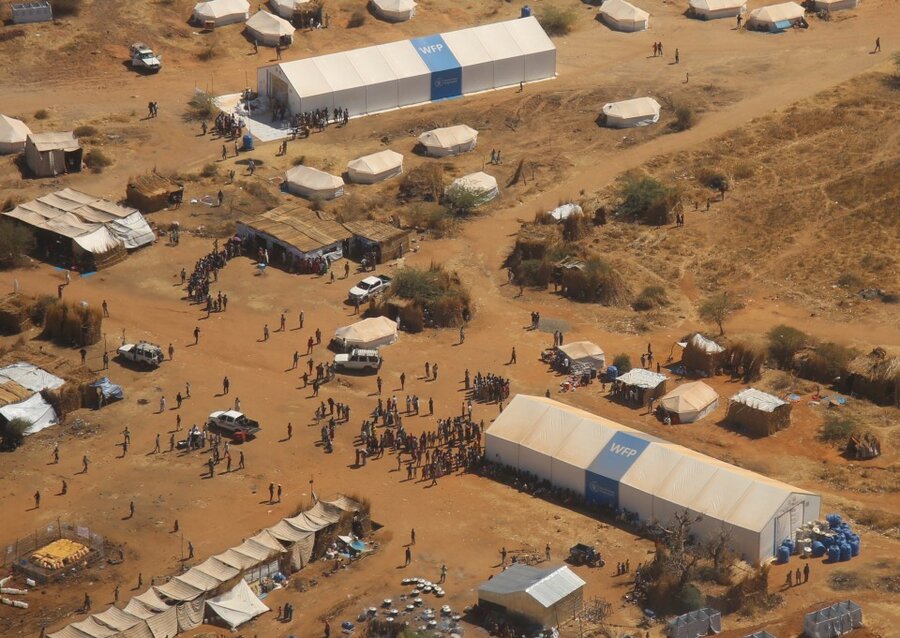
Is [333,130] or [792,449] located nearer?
[792,449]

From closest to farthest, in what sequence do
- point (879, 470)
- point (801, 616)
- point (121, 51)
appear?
point (801, 616), point (879, 470), point (121, 51)

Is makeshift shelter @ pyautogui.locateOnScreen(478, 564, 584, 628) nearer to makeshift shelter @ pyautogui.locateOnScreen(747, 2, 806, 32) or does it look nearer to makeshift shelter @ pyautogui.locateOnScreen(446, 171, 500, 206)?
makeshift shelter @ pyautogui.locateOnScreen(446, 171, 500, 206)

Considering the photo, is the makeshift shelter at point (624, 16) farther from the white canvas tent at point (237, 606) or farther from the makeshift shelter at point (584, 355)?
the white canvas tent at point (237, 606)

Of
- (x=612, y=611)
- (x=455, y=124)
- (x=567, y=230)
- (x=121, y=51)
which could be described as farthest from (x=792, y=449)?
(x=121, y=51)

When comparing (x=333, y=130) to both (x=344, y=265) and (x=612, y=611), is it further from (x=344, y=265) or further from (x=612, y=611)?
(x=612, y=611)

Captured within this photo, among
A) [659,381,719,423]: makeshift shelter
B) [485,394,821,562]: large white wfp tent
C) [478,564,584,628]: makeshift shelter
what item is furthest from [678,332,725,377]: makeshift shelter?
[478,564,584,628]: makeshift shelter
